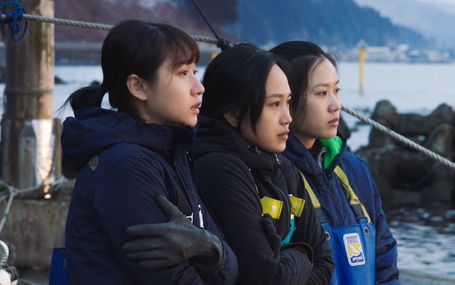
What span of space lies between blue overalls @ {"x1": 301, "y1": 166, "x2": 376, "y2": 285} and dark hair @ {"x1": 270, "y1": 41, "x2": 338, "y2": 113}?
0.29 metres

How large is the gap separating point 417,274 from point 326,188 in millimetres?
3564

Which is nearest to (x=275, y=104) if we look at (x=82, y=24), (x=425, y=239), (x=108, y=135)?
(x=108, y=135)

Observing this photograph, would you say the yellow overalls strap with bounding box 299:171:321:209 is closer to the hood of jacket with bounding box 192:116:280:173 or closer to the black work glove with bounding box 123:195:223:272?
the hood of jacket with bounding box 192:116:280:173

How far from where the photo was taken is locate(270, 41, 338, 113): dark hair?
3156 mm

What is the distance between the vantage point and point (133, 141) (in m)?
2.31

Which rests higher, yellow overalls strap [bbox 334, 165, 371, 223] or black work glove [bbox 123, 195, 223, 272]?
black work glove [bbox 123, 195, 223, 272]

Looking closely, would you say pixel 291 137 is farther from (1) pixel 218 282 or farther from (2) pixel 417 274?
(2) pixel 417 274

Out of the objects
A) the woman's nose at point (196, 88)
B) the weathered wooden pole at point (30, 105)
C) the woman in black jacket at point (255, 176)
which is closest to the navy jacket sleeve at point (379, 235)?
the woman in black jacket at point (255, 176)

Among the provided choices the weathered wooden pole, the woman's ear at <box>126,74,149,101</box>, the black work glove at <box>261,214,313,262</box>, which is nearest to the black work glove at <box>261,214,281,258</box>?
the black work glove at <box>261,214,313,262</box>

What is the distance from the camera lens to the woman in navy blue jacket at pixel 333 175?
300cm

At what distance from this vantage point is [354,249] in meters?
3.00

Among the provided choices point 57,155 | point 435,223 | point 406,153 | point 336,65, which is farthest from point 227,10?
point 336,65

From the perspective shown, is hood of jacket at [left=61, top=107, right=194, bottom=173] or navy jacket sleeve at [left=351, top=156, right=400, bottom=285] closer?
hood of jacket at [left=61, top=107, right=194, bottom=173]

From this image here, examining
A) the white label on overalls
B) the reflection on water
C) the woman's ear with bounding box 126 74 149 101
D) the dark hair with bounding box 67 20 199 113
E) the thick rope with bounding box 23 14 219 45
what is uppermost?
the dark hair with bounding box 67 20 199 113
